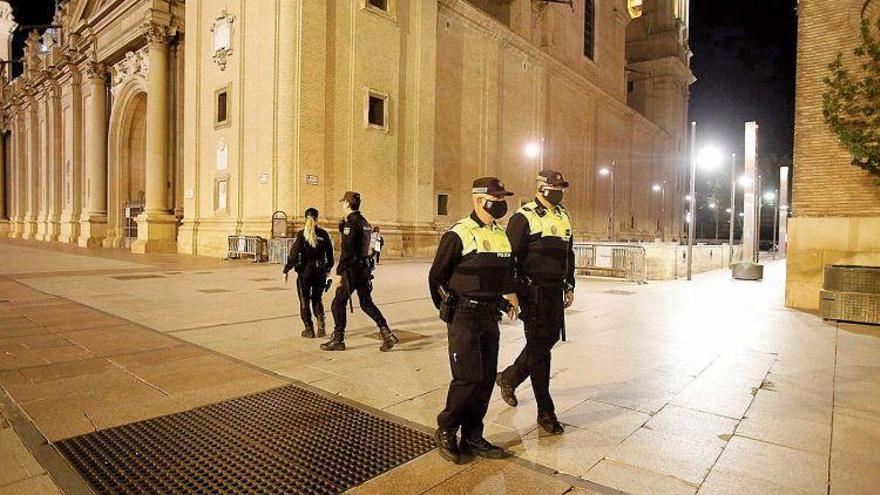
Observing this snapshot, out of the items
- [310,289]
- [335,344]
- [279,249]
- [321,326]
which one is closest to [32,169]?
[279,249]

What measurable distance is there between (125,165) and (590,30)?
35348 millimetres

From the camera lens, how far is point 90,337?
22.4 ft

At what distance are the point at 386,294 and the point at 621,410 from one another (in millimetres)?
7739

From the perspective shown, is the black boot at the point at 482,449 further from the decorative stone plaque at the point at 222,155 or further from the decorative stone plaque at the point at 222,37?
the decorative stone plaque at the point at 222,37

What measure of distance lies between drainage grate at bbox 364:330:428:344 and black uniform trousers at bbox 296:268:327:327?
2.58 feet

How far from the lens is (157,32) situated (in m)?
26.3

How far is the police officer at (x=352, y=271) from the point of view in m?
6.36

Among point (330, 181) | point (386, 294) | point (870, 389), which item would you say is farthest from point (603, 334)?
point (330, 181)

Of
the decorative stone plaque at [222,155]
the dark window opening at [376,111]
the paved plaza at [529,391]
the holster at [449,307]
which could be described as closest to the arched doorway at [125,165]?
the decorative stone plaque at [222,155]

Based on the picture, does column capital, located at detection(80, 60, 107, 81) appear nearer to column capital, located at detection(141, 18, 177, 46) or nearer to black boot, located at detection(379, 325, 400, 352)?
column capital, located at detection(141, 18, 177, 46)

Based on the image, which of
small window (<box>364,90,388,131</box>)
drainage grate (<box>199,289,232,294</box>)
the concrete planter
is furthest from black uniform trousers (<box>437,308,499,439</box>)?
small window (<box>364,90,388,131</box>)

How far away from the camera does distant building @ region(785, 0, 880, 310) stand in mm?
9703

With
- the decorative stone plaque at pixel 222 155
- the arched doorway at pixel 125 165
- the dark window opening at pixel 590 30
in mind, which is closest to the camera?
the decorative stone plaque at pixel 222 155

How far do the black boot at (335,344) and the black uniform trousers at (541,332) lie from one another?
2.97 meters
